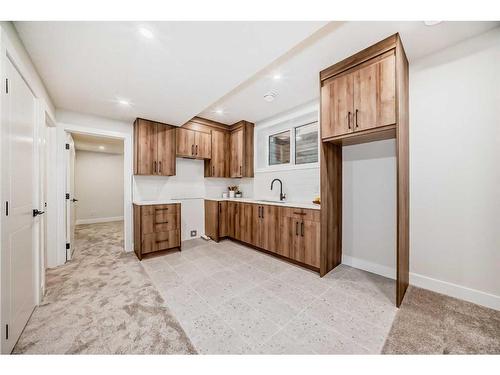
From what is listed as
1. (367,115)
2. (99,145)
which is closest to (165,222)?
(367,115)

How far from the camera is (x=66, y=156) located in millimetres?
3000

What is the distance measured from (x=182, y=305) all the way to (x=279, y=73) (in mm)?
2814

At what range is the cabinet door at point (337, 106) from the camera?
6.88 ft

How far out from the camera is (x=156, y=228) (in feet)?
10.5

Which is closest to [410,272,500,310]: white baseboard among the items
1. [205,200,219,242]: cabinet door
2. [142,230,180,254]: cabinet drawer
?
[205,200,219,242]: cabinet door

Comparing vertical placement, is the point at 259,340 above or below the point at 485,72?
below

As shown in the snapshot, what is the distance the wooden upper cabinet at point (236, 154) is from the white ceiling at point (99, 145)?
302 centimetres

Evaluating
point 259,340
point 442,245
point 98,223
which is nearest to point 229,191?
point 259,340

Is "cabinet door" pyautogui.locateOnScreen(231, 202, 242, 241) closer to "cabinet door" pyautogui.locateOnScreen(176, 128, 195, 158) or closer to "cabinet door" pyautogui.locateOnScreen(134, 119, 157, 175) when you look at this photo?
"cabinet door" pyautogui.locateOnScreen(176, 128, 195, 158)

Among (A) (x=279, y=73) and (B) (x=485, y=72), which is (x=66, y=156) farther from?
(B) (x=485, y=72)

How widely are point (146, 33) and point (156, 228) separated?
8.71 ft

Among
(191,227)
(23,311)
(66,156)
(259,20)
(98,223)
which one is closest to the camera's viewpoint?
(259,20)

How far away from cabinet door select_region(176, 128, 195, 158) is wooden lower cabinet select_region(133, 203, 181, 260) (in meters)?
1.09

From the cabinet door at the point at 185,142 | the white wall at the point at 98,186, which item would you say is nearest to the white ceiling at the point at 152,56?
the cabinet door at the point at 185,142
